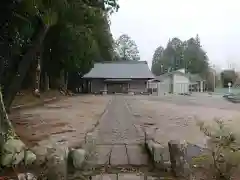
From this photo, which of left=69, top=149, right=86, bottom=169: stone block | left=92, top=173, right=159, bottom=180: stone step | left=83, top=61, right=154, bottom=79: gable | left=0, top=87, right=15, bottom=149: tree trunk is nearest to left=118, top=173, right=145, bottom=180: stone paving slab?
left=92, top=173, right=159, bottom=180: stone step

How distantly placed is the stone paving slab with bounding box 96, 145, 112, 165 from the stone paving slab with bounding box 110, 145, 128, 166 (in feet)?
0.30

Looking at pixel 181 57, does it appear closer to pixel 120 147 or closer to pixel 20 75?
pixel 20 75

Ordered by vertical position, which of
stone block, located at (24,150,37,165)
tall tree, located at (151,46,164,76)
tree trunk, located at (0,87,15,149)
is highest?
tall tree, located at (151,46,164,76)

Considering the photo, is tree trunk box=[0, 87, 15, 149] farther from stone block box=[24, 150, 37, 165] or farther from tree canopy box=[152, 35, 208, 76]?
tree canopy box=[152, 35, 208, 76]

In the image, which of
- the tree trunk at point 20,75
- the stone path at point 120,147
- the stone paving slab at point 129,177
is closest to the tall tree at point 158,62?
the tree trunk at point 20,75

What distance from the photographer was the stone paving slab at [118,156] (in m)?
6.05

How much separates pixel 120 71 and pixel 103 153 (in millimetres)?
42932

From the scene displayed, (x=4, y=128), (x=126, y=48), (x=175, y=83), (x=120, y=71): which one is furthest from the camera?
(x=126, y=48)

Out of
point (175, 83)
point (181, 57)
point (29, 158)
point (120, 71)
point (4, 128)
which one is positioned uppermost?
point (181, 57)

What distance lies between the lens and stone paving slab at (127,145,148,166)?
6.09 meters

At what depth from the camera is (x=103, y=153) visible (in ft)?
22.4

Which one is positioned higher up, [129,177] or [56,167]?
[56,167]

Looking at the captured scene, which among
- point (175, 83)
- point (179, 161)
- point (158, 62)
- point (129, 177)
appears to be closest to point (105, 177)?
point (129, 177)

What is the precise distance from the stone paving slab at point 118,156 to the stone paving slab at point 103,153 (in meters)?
0.09
